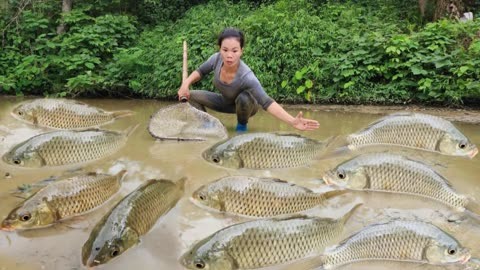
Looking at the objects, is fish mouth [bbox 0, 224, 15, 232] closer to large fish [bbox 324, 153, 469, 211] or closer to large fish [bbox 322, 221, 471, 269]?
large fish [bbox 322, 221, 471, 269]

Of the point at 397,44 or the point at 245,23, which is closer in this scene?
the point at 397,44

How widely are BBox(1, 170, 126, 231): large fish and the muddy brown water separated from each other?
0.22 feet

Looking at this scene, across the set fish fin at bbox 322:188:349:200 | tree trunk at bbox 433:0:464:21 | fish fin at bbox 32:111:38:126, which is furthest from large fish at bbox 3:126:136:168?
tree trunk at bbox 433:0:464:21

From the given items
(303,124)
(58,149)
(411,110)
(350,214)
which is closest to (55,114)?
(58,149)

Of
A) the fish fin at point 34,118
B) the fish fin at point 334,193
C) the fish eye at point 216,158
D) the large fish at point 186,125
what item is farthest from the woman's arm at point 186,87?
the fish fin at point 334,193

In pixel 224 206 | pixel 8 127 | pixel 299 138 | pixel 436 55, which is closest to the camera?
pixel 224 206

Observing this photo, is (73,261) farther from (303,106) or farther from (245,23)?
(245,23)

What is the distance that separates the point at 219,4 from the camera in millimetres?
12125

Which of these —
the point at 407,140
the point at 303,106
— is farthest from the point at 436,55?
the point at 407,140

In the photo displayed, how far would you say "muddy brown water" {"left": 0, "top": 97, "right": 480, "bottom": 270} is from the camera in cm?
321

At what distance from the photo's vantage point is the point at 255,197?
378cm

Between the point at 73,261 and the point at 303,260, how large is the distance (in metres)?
1.49

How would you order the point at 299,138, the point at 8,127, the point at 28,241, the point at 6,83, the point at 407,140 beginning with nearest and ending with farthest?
the point at 28,241 < the point at 299,138 < the point at 407,140 < the point at 8,127 < the point at 6,83

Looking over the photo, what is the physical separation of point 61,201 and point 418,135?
369 centimetres
